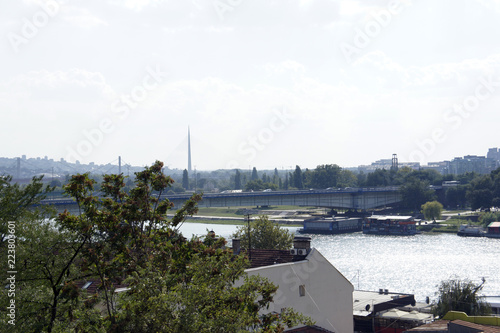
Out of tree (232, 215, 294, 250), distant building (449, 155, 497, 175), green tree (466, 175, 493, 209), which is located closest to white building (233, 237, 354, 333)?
tree (232, 215, 294, 250)

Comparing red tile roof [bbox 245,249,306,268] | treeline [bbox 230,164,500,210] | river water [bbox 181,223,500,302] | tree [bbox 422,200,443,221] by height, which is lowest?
river water [bbox 181,223,500,302]

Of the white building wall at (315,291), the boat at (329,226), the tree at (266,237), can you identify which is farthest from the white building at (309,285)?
the boat at (329,226)

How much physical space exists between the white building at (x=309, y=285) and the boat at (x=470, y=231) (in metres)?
43.5

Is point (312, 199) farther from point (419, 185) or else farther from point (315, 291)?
point (315, 291)

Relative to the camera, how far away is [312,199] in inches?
2621

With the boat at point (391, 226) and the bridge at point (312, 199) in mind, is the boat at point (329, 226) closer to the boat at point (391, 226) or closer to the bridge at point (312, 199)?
the boat at point (391, 226)

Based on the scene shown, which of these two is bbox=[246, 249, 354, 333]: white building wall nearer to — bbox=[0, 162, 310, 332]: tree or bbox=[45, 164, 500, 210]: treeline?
bbox=[0, 162, 310, 332]: tree

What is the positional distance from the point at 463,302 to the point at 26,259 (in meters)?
16.0

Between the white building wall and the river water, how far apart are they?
11.0 meters

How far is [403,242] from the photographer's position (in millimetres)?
52125

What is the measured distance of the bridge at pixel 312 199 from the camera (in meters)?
58.8

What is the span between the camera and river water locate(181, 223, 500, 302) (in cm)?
3108

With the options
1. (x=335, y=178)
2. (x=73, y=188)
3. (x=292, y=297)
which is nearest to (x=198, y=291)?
(x=73, y=188)

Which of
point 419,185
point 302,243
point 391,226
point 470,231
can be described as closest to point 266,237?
point 302,243
